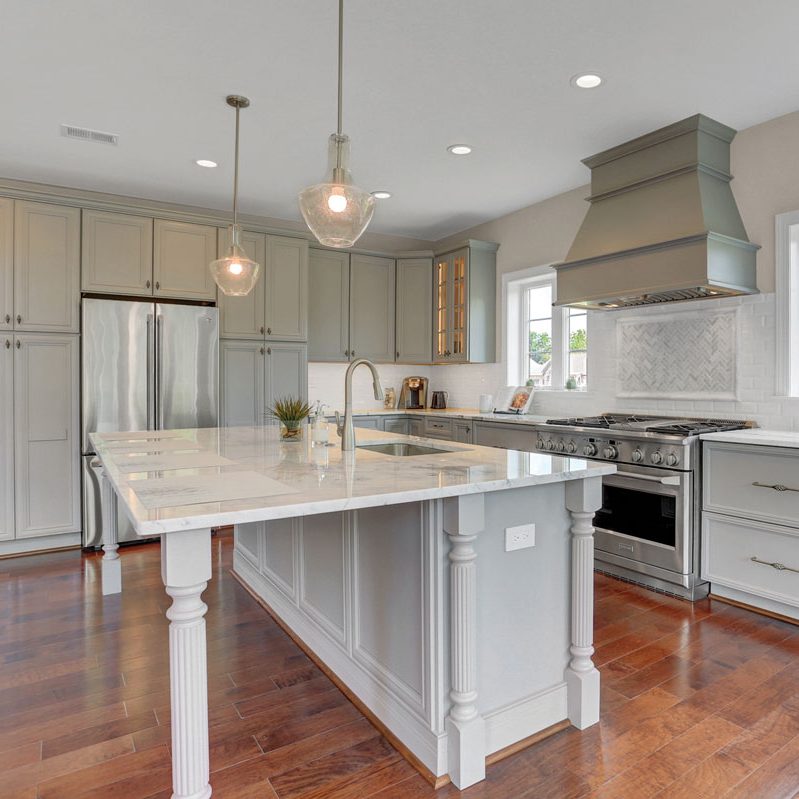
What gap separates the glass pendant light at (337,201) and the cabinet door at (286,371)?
294 centimetres

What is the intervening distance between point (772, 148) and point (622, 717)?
314 centimetres

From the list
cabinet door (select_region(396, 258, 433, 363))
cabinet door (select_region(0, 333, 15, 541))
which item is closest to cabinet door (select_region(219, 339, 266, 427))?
cabinet door (select_region(0, 333, 15, 541))

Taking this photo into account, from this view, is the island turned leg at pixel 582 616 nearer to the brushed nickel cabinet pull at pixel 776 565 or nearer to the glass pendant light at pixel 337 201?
the glass pendant light at pixel 337 201

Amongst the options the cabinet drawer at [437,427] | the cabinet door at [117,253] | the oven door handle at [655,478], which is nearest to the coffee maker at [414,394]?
the cabinet drawer at [437,427]

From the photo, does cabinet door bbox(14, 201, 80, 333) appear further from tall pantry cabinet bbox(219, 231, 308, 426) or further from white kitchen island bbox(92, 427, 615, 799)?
white kitchen island bbox(92, 427, 615, 799)

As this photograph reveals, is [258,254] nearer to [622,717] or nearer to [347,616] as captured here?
[347,616]

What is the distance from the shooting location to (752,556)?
9.50 feet

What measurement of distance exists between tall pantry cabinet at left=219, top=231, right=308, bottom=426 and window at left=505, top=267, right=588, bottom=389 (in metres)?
1.87

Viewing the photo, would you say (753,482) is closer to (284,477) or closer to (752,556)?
(752,556)

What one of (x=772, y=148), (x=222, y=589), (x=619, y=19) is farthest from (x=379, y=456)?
(x=772, y=148)

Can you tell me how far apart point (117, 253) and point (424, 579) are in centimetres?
370

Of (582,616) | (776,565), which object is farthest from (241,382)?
(776,565)

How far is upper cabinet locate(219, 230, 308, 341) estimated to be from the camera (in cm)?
468

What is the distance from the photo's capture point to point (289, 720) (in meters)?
2.00
